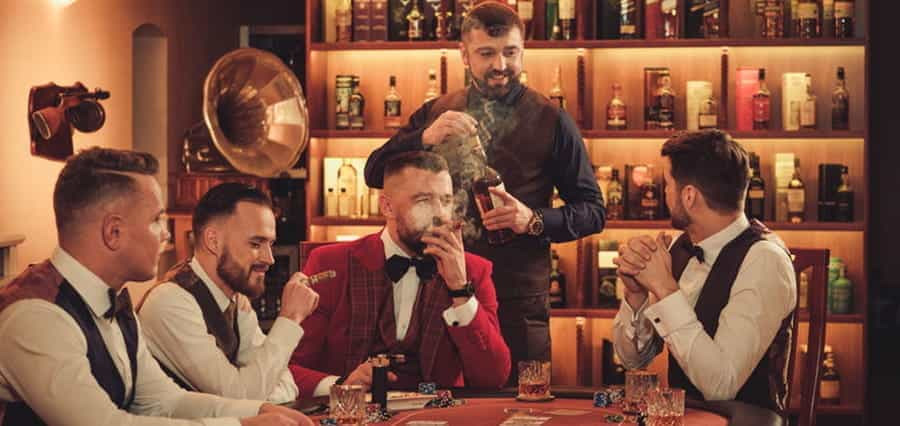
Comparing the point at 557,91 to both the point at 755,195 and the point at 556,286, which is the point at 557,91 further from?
the point at 755,195

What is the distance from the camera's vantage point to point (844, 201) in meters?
6.48

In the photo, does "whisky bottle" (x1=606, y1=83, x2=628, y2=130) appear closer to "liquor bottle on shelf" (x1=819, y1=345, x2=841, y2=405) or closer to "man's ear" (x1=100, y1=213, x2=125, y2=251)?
"liquor bottle on shelf" (x1=819, y1=345, x2=841, y2=405)

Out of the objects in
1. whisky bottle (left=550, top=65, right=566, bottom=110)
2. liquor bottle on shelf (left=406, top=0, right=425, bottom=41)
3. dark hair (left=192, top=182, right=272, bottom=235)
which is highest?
liquor bottle on shelf (left=406, top=0, right=425, bottom=41)

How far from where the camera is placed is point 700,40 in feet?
21.1

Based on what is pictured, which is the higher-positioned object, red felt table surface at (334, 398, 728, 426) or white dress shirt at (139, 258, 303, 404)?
white dress shirt at (139, 258, 303, 404)

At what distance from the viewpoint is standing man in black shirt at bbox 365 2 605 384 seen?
462cm

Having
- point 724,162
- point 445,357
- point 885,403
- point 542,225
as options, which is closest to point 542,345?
point 542,225

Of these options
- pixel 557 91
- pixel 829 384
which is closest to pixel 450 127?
pixel 557 91

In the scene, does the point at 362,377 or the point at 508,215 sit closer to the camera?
the point at 362,377

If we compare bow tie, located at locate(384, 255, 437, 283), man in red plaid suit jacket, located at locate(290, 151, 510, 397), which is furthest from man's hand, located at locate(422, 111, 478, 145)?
bow tie, located at locate(384, 255, 437, 283)

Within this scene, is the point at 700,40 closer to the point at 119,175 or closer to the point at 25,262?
the point at 25,262

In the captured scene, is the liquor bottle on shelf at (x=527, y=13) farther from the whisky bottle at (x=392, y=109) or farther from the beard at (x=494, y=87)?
the beard at (x=494, y=87)

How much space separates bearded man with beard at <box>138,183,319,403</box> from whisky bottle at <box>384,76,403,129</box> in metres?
2.97

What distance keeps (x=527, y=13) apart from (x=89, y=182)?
13.1ft
